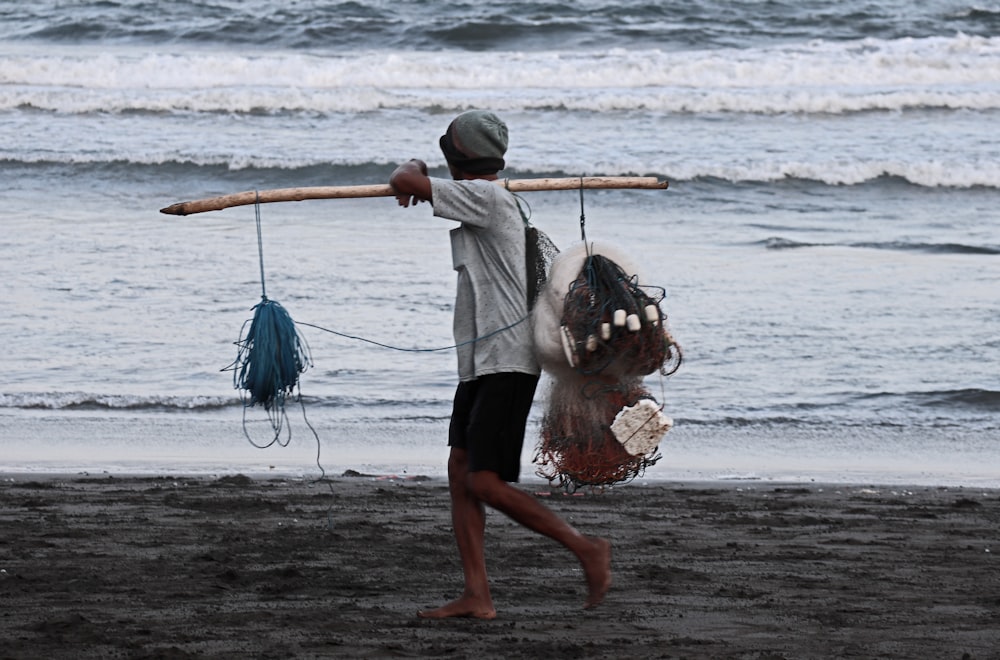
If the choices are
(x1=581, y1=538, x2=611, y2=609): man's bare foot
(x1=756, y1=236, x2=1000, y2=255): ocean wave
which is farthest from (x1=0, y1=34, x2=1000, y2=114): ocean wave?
(x1=581, y1=538, x2=611, y2=609): man's bare foot

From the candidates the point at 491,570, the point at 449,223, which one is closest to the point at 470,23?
the point at 449,223

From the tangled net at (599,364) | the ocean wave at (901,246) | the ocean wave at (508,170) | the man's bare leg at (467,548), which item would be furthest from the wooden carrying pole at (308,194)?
the ocean wave at (508,170)

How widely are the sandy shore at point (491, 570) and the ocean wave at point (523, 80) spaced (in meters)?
13.0

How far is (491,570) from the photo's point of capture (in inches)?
189

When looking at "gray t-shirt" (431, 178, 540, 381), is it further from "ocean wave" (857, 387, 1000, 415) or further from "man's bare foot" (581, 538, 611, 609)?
"ocean wave" (857, 387, 1000, 415)

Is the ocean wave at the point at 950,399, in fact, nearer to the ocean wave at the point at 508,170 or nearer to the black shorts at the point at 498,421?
the black shorts at the point at 498,421

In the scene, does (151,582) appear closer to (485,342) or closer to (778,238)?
(485,342)

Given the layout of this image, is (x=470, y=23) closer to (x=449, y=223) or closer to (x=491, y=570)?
(x=449, y=223)

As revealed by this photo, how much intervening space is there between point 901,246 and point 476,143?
29.3 ft

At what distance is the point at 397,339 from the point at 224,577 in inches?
179

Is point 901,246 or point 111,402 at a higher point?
point 901,246

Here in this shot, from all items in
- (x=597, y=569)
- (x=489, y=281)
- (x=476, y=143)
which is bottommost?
(x=597, y=569)

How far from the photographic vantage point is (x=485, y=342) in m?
4.01

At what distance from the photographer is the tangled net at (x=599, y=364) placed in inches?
158
